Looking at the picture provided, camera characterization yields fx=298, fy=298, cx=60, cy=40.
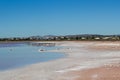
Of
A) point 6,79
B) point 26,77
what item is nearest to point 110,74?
point 26,77

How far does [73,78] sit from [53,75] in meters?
1.61

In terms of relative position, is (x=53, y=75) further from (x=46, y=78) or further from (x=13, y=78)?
(x=13, y=78)

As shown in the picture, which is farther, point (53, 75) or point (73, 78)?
point (53, 75)

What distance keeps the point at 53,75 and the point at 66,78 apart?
1.32 m

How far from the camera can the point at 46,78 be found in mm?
15914

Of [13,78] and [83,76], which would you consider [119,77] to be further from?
[13,78]

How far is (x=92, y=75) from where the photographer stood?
53.5 ft

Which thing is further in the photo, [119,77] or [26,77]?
[26,77]

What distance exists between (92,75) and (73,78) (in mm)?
1269

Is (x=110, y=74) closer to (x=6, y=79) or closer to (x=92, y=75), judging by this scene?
(x=92, y=75)

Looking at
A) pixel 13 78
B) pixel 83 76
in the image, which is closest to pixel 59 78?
pixel 83 76

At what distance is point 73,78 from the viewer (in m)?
15.6

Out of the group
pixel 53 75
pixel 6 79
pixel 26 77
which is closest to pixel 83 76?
pixel 53 75

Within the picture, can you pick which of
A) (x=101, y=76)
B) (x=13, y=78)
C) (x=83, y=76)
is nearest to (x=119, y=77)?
(x=101, y=76)
